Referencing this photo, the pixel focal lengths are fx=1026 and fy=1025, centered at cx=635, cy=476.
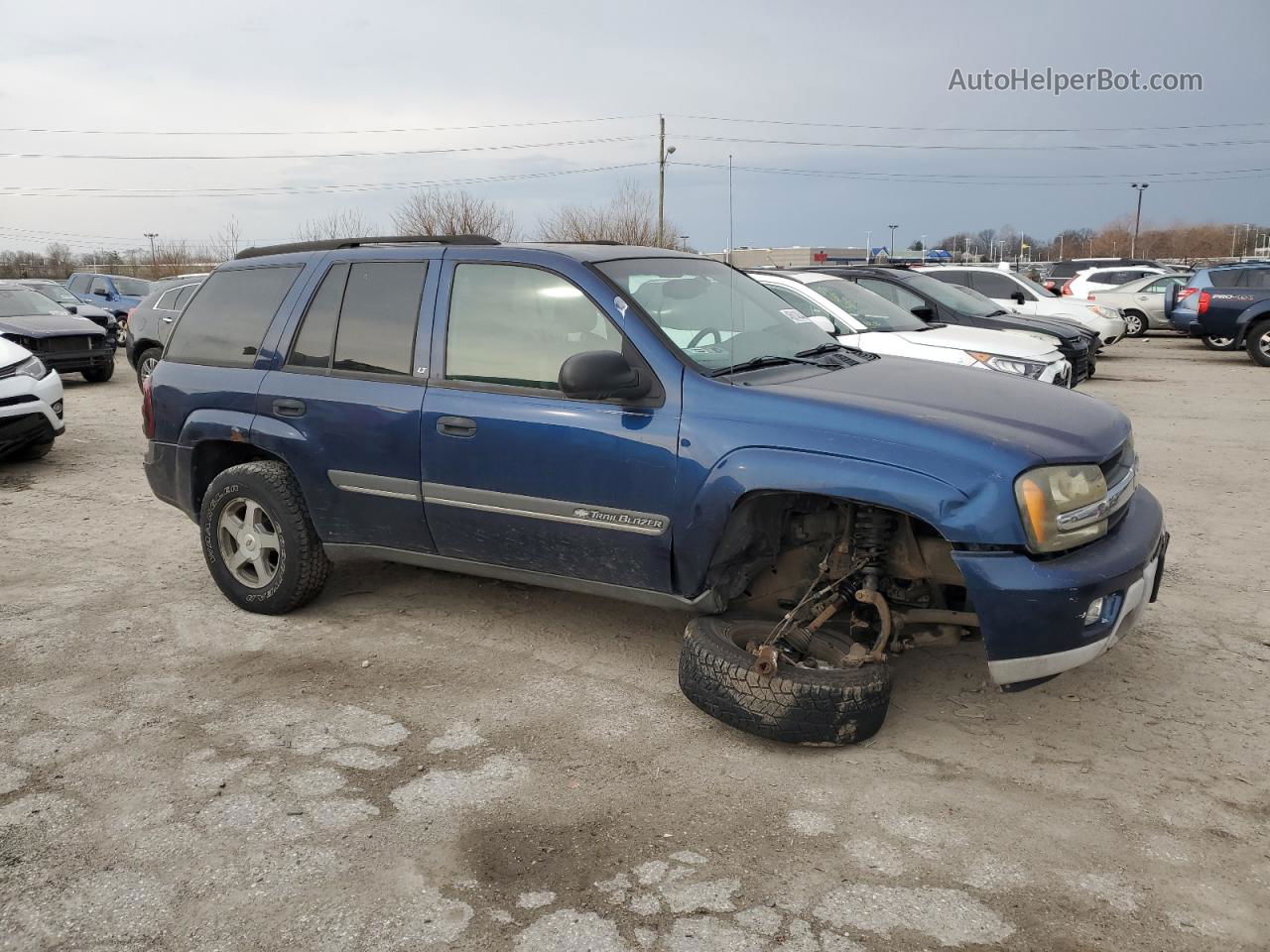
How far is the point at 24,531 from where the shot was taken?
6.89 m

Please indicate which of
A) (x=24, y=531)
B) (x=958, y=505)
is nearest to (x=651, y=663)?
(x=958, y=505)

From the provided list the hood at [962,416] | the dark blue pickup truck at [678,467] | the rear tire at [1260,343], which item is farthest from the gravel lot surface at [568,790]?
the rear tire at [1260,343]

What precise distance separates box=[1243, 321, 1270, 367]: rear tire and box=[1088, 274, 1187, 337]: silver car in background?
504 centimetres

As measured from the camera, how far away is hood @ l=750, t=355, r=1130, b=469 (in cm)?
340

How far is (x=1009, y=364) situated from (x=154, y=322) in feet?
36.4

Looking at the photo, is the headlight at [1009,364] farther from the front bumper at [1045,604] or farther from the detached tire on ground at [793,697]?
the detached tire on ground at [793,697]

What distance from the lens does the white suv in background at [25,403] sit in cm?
848

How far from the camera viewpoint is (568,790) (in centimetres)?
343

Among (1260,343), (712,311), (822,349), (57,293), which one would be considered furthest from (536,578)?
(57,293)

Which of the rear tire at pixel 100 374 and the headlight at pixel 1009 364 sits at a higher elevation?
the headlight at pixel 1009 364

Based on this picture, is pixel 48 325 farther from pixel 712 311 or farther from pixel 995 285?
Result: pixel 995 285

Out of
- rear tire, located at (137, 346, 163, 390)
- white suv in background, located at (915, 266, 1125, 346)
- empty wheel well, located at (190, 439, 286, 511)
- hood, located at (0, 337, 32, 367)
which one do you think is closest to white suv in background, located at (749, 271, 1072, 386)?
empty wheel well, located at (190, 439, 286, 511)

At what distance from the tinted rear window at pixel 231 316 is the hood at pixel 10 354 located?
417 centimetres

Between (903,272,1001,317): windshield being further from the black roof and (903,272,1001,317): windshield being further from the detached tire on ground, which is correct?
the detached tire on ground
